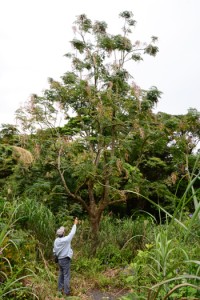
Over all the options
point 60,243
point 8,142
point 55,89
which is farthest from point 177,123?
point 8,142

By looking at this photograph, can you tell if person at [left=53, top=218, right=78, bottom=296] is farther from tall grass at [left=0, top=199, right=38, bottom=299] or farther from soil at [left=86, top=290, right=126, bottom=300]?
tall grass at [left=0, top=199, right=38, bottom=299]

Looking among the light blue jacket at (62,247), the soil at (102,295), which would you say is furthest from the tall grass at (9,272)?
the soil at (102,295)

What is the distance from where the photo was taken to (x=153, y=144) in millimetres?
8195

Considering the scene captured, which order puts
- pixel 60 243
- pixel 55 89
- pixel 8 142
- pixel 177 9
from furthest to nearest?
pixel 8 142, pixel 55 89, pixel 60 243, pixel 177 9

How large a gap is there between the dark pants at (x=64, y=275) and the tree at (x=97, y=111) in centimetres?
179

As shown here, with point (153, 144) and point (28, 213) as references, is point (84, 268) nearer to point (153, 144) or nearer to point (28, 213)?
point (28, 213)

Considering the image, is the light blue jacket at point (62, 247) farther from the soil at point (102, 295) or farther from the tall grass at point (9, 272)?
the tall grass at point (9, 272)

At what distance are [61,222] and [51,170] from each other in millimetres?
1924

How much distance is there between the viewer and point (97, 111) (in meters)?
7.44

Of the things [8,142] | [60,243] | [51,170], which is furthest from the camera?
[8,142]

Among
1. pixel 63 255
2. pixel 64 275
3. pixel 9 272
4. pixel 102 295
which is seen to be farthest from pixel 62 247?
pixel 9 272

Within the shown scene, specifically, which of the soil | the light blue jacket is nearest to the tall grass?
the light blue jacket

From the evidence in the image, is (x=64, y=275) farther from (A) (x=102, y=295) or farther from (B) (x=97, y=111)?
(B) (x=97, y=111)

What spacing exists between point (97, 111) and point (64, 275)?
326cm
